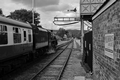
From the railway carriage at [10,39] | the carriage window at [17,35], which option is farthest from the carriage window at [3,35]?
the carriage window at [17,35]

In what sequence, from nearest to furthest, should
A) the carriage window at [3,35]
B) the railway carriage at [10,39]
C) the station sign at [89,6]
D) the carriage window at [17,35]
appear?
the carriage window at [3,35] → the railway carriage at [10,39] → the carriage window at [17,35] → the station sign at [89,6]

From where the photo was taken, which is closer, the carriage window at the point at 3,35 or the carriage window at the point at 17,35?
the carriage window at the point at 3,35

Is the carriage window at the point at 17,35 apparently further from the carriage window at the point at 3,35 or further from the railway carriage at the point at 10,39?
the carriage window at the point at 3,35

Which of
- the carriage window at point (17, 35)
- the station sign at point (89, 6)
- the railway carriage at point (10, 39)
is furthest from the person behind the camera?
the station sign at point (89, 6)

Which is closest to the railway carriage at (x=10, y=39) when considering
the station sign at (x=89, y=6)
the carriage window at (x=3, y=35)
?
the carriage window at (x=3, y=35)

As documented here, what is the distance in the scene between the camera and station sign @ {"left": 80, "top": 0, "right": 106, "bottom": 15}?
14523mm

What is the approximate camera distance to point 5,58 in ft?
23.2

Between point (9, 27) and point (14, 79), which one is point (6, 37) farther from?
point (14, 79)

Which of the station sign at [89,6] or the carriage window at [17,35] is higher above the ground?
the station sign at [89,6]

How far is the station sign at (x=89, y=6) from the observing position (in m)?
14.5

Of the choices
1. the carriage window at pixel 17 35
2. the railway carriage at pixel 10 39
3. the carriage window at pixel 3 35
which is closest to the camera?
the carriage window at pixel 3 35

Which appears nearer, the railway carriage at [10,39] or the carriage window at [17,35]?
the railway carriage at [10,39]

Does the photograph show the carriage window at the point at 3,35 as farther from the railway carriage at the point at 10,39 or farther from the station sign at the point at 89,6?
the station sign at the point at 89,6

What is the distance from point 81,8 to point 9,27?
8827 mm
